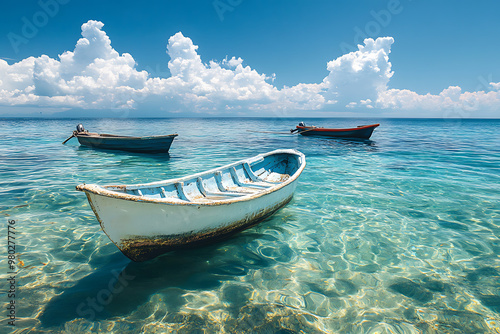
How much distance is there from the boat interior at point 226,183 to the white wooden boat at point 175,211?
22 mm

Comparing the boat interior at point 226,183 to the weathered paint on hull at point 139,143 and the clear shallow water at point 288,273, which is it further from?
the weathered paint on hull at point 139,143

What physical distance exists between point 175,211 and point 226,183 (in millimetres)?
4027

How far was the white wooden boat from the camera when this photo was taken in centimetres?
407

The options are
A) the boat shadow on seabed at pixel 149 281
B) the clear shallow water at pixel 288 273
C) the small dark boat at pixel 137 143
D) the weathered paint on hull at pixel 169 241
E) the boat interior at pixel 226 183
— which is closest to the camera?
the clear shallow water at pixel 288 273

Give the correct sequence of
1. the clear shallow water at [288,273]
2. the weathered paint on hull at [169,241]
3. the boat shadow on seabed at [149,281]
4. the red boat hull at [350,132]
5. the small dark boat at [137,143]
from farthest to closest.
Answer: the red boat hull at [350,132] < the small dark boat at [137,143] < the weathered paint on hull at [169,241] < the boat shadow on seabed at [149,281] < the clear shallow water at [288,273]

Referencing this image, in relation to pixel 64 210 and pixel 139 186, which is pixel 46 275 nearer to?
pixel 139 186

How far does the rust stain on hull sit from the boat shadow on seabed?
0.36 meters

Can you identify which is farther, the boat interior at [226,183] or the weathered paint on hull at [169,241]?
the boat interior at [226,183]

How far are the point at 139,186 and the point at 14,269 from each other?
2.85 m

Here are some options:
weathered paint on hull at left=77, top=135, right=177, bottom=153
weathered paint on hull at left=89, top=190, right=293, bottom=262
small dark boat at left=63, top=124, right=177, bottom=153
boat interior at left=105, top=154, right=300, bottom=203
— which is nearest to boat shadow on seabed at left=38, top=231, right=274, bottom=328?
weathered paint on hull at left=89, top=190, right=293, bottom=262

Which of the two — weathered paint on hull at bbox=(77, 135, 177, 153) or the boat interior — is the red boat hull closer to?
weathered paint on hull at bbox=(77, 135, 177, 153)

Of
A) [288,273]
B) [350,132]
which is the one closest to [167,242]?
[288,273]

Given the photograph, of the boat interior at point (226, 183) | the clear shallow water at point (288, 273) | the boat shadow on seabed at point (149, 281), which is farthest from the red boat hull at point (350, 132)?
the boat shadow on seabed at point (149, 281)

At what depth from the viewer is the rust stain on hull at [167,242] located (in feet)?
15.0
